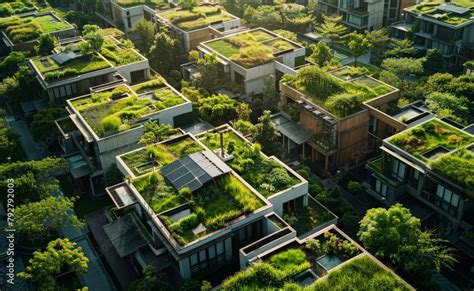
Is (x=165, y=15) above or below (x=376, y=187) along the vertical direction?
above

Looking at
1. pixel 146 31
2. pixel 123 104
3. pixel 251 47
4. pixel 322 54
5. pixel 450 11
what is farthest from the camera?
pixel 146 31

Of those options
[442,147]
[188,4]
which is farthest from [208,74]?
[442,147]

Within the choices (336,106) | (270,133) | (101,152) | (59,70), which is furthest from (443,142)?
(59,70)

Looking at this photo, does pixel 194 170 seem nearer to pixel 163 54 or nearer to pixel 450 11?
pixel 163 54

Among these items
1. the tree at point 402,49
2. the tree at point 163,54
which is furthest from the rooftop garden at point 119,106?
the tree at point 402,49

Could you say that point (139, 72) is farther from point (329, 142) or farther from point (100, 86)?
point (329, 142)
